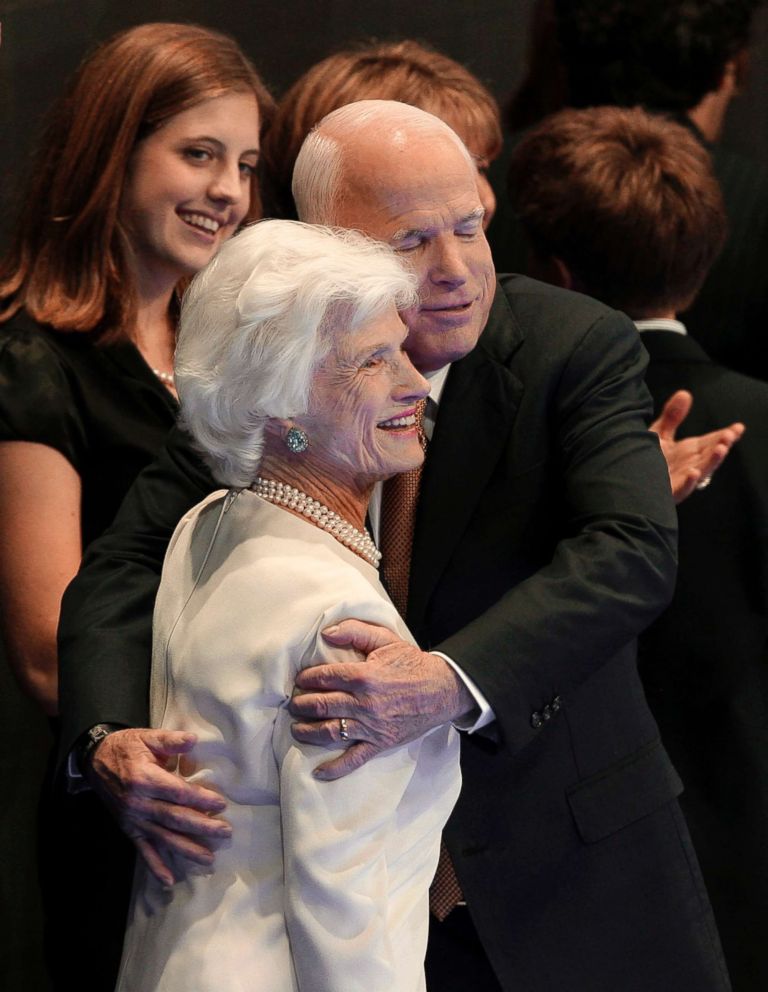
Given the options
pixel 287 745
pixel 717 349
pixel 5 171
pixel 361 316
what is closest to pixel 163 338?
pixel 5 171

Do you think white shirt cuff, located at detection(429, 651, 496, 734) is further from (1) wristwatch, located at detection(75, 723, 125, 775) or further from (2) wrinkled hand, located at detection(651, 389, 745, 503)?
(2) wrinkled hand, located at detection(651, 389, 745, 503)

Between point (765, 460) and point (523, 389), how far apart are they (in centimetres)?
100

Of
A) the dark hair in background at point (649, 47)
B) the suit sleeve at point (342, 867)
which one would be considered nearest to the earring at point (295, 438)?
the suit sleeve at point (342, 867)

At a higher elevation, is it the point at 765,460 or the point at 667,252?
the point at 667,252

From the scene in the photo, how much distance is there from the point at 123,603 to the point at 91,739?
0.64ft

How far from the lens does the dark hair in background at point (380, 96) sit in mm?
2855

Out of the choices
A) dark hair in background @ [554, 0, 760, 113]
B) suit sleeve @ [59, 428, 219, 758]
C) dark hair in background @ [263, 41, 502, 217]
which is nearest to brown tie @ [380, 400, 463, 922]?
suit sleeve @ [59, 428, 219, 758]

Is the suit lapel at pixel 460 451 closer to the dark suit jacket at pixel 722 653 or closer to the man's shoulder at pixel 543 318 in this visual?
the man's shoulder at pixel 543 318

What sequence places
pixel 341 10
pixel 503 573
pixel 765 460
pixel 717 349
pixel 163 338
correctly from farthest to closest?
pixel 717 349 → pixel 341 10 → pixel 765 460 → pixel 163 338 → pixel 503 573

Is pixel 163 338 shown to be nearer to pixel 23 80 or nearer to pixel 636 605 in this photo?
pixel 23 80

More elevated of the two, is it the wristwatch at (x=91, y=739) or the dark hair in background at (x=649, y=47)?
the dark hair in background at (x=649, y=47)

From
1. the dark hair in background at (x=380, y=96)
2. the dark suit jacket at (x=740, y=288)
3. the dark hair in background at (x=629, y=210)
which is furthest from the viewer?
the dark suit jacket at (x=740, y=288)

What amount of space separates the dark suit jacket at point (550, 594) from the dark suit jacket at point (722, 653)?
2.44 feet

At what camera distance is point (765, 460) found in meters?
3.04
